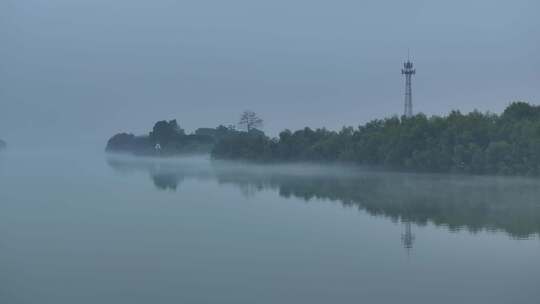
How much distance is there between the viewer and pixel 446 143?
2081cm

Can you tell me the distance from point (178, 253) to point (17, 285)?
1.85 metres

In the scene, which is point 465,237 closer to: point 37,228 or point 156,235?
point 156,235

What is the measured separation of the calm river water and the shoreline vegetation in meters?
5.66

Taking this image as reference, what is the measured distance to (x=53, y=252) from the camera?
284 inches

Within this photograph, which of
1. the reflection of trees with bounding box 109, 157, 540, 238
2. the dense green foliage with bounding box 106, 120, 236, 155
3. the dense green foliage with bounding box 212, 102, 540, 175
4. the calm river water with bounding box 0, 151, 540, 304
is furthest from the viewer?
the dense green foliage with bounding box 106, 120, 236, 155

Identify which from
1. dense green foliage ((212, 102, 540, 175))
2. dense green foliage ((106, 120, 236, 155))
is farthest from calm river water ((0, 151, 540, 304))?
dense green foliage ((106, 120, 236, 155))

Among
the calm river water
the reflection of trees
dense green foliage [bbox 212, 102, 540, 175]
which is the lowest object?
the calm river water

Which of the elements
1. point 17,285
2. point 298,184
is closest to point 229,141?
point 298,184

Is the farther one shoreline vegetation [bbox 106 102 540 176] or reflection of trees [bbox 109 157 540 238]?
shoreline vegetation [bbox 106 102 540 176]

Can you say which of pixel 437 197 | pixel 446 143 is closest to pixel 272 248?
pixel 437 197

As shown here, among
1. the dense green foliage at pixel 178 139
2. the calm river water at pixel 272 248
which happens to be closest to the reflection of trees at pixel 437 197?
Answer: the calm river water at pixel 272 248

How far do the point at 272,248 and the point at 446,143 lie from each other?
14320 mm

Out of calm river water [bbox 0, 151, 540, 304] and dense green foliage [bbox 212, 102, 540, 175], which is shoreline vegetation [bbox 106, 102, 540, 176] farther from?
calm river water [bbox 0, 151, 540, 304]

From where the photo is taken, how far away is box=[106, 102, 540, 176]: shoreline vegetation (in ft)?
62.3
